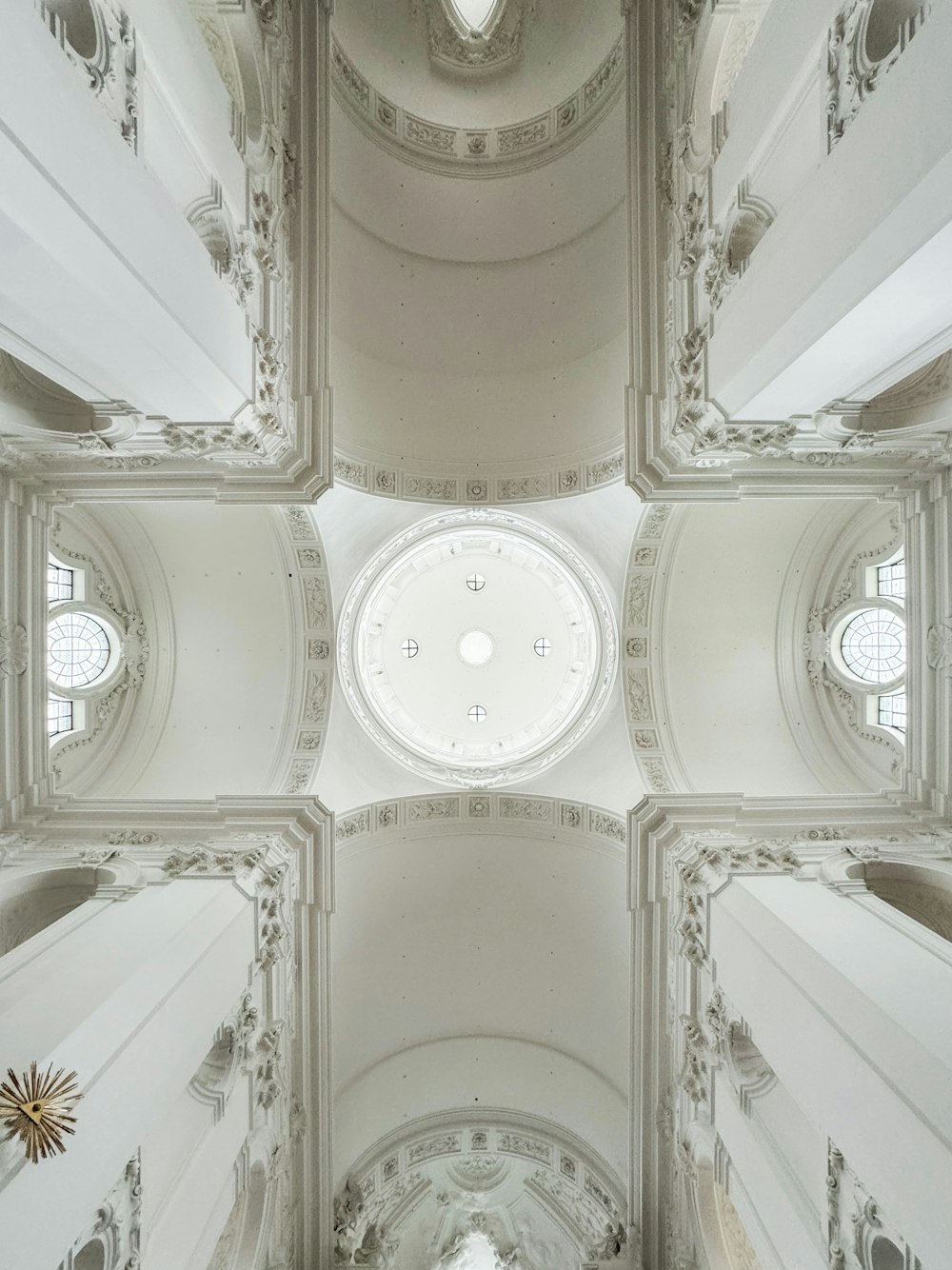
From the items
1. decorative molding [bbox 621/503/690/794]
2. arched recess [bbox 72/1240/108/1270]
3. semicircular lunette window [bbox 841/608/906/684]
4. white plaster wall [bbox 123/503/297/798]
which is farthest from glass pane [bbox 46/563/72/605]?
semicircular lunette window [bbox 841/608/906/684]

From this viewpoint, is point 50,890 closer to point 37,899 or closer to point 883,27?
point 37,899

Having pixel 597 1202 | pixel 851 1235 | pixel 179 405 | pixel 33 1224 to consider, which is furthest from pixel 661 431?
pixel 597 1202

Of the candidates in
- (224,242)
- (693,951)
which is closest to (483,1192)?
(693,951)

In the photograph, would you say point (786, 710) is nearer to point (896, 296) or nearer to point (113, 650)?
point (896, 296)

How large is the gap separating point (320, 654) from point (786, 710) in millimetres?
9211

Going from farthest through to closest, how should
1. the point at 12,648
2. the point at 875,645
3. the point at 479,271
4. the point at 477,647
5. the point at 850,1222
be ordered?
the point at 477,647
the point at 479,271
the point at 875,645
the point at 12,648
the point at 850,1222

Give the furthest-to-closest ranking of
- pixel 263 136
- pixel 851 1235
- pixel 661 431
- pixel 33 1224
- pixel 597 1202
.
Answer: pixel 597 1202 < pixel 661 431 < pixel 263 136 < pixel 851 1235 < pixel 33 1224

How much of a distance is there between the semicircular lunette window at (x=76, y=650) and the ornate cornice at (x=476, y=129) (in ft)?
33.2

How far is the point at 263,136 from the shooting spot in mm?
9281

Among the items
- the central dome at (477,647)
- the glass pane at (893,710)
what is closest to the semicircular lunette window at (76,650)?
the central dome at (477,647)

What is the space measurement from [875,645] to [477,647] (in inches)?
358

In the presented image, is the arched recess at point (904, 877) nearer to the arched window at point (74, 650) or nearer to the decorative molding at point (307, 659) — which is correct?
the decorative molding at point (307, 659)

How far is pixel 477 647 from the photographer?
19266 mm

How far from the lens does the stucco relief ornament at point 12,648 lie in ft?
33.1
